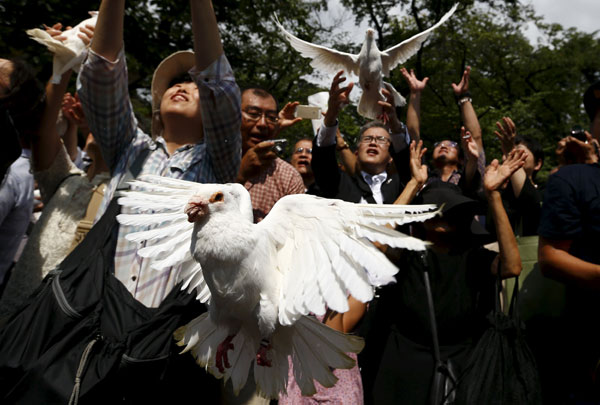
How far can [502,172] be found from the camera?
131 inches

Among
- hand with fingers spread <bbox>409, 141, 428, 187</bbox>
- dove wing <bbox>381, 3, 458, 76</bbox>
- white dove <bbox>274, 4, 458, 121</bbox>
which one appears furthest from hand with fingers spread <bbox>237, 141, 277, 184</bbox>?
dove wing <bbox>381, 3, 458, 76</bbox>

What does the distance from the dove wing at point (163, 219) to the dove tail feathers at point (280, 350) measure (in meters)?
0.16

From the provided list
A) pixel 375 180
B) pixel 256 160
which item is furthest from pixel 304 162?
pixel 256 160

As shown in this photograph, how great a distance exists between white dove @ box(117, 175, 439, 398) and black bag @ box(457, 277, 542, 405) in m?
1.38

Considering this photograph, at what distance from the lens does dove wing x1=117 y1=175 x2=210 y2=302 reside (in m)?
1.87

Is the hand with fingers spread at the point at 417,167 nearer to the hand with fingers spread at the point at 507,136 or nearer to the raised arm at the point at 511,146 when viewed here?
the raised arm at the point at 511,146

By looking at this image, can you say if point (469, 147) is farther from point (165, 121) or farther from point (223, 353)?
point (223, 353)

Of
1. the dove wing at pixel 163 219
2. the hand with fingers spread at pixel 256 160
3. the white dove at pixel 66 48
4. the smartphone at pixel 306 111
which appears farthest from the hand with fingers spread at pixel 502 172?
the white dove at pixel 66 48

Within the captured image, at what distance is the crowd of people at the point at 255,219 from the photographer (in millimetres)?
1988

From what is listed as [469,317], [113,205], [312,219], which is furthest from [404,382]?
[113,205]

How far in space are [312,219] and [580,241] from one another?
192cm

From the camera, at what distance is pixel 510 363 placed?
284cm

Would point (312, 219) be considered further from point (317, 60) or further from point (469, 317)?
point (317, 60)

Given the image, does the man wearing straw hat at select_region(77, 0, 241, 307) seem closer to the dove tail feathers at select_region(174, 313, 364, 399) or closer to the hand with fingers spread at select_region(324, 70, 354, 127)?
the dove tail feathers at select_region(174, 313, 364, 399)
